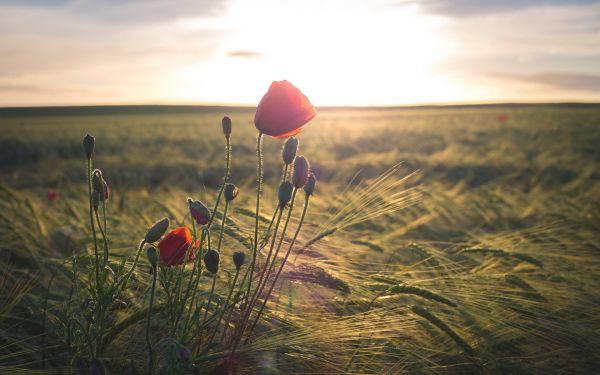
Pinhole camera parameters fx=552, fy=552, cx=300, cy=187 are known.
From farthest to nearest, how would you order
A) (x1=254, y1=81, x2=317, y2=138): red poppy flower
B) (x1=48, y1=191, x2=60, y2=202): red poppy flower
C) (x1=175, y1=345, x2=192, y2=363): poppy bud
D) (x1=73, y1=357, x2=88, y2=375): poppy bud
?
(x1=48, y1=191, x2=60, y2=202): red poppy flower
(x1=254, y1=81, x2=317, y2=138): red poppy flower
(x1=73, y1=357, x2=88, y2=375): poppy bud
(x1=175, y1=345, x2=192, y2=363): poppy bud

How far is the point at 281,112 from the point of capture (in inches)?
43.8

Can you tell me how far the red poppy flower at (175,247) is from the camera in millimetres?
1097

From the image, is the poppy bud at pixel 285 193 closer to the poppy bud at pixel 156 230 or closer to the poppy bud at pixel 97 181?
the poppy bud at pixel 156 230

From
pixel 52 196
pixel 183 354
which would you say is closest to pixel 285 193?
pixel 183 354

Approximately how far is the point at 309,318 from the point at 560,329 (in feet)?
1.94

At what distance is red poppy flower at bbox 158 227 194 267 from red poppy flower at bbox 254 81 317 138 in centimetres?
26

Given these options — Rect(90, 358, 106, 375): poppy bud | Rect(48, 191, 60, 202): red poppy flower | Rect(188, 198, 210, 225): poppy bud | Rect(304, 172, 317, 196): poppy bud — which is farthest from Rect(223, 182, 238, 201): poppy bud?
Rect(48, 191, 60, 202): red poppy flower

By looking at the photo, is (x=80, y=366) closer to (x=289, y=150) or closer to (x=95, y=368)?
(x=95, y=368)

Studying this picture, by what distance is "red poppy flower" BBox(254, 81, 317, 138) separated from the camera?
112 centimetres

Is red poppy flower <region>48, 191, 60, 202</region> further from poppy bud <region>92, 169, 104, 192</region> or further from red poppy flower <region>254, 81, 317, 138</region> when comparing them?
red poppy flower <region>254, 81, 317, 138</region>

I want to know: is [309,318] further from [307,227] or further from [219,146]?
[219,146]

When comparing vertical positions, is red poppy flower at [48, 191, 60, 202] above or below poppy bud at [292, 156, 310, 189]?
below

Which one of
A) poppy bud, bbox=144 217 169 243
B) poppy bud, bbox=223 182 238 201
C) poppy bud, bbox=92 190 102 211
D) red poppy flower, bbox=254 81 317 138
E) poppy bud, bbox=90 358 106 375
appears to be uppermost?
red poppy flower, bbox=254 81 317 138

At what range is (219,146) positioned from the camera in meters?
14.8
